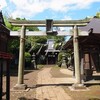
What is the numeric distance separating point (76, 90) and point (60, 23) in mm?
3974

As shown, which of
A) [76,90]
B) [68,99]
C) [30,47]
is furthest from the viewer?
[30,47]

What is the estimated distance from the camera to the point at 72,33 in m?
15.1

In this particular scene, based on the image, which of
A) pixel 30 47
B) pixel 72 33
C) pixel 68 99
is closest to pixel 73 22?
pixel 72 33

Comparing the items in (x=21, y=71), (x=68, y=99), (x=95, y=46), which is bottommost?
(x=68, y=99)

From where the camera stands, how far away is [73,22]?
14.8m

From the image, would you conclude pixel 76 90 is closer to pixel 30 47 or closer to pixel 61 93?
pixel 61 93

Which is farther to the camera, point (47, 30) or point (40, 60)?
point (40, 60)

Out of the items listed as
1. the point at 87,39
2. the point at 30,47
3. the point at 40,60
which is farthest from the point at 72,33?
the point at 40,60

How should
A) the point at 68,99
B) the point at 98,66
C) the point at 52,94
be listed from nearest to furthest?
the point at 68,99
the point at 52,94
the point at 98,66


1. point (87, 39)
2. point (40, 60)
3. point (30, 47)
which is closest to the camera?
point (87, 39)

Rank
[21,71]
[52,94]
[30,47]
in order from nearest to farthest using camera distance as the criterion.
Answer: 1. [52,94]
2. [21,71]
3. [30,47]

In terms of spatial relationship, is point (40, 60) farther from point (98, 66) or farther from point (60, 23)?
point (60, 23)

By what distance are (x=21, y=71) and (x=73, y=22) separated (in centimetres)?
415

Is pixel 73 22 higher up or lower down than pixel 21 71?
higher up
